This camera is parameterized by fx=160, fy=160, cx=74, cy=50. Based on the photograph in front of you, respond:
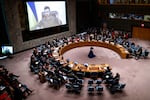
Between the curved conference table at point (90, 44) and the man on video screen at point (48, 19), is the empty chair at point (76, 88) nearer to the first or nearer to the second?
the curved conference table at point (90, 44)

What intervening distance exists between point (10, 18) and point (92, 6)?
12461 millimetres

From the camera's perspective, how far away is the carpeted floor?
8422 millimetres

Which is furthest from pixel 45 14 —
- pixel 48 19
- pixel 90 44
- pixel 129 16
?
pixel 129 16

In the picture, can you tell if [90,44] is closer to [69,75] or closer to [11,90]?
[69,75]

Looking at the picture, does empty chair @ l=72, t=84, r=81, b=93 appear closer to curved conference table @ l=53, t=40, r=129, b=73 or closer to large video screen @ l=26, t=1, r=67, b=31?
curved conference table @ l=53, t=40, r=129, b=73

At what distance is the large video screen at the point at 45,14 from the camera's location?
16.1 metres

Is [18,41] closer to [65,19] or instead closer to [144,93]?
[65,19]

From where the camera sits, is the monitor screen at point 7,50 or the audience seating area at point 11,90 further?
the monitor screen at point 7,50

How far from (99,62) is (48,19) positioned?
818 centimetres

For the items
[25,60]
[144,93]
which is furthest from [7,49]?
[144,93]

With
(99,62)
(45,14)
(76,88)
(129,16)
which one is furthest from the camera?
(129,16)

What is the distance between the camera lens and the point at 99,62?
12.9 meters

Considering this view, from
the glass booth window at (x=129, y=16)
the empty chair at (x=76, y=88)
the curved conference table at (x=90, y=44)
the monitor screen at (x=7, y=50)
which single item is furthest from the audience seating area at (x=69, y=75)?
the glass booth window at (x=129, y=16)

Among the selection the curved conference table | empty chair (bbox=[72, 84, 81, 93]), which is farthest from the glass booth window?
empty chair (bbox=[72, 84, 81, 93])
